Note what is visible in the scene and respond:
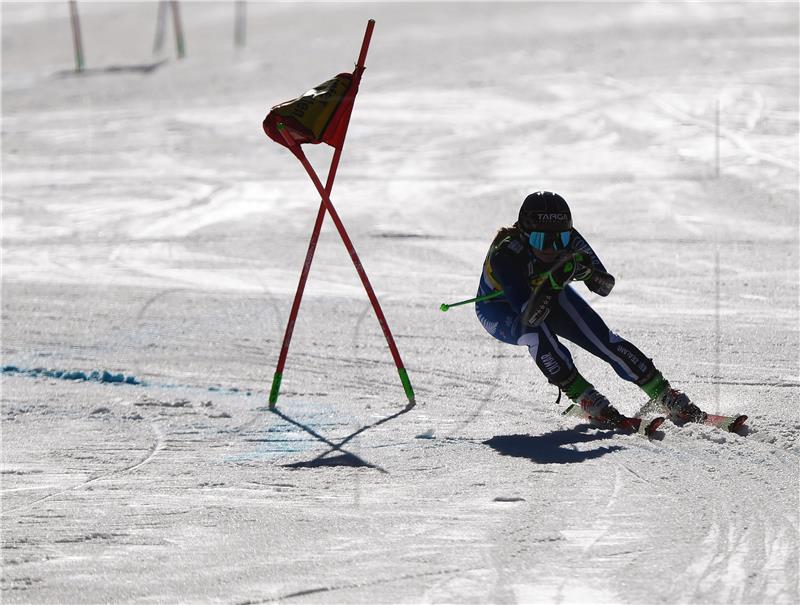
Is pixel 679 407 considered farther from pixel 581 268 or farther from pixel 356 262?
pixel 356 262

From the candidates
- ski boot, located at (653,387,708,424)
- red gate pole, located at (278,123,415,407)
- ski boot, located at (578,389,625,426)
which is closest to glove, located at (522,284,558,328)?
ski boot, located at (578,389,625,426)

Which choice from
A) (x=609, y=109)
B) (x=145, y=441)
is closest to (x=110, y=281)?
(x=145, y=441)

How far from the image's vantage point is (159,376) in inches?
344

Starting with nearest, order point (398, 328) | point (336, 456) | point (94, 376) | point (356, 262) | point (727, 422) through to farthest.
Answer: point (727, 422)
point (336, 456)
point (356, 262)
point (94, 376)
point (398, 328)

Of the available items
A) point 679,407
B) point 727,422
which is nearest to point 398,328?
point 679,407

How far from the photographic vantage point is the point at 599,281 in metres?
7.17

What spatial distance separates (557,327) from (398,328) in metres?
2.35

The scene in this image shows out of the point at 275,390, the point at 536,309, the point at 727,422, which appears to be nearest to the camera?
the point at 727,422

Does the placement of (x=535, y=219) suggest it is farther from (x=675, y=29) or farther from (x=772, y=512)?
(x=675, y=29)

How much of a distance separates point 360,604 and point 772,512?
2115mm

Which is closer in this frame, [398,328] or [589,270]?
[589,270]

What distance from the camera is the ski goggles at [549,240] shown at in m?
7.14

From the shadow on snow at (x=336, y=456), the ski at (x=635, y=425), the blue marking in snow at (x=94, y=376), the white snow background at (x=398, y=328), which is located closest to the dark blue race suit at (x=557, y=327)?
→ the ski at (x=635, y=425)

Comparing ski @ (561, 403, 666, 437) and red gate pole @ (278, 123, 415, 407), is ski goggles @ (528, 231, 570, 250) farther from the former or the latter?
red gate pole @ (278, 123, 415, 407)
